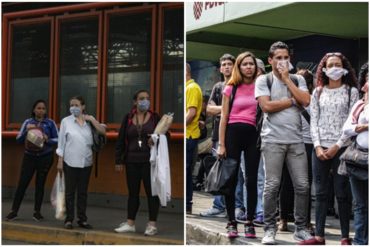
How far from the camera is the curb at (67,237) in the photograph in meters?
6.66

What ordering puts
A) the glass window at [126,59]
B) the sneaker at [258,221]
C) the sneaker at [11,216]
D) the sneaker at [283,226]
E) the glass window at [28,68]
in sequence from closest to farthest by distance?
the sneaker at [283,226], the sneaker at [258,221], the sneaker at [11,216], the glass window at [126,59], the glass window at [28,68]

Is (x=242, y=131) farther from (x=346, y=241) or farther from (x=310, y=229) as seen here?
(x=346, y=241)

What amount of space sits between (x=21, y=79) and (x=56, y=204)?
121 inches

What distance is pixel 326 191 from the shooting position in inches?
200

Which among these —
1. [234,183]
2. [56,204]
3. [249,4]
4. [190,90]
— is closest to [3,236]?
[56,204]

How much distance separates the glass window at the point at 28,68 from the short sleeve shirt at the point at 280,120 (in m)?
4.94

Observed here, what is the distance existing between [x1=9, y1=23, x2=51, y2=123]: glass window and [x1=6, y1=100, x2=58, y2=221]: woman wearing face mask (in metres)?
1.59

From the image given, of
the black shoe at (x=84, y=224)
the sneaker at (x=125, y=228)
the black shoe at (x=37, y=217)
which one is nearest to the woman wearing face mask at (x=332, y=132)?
the sneaker at (x=125, y=228)

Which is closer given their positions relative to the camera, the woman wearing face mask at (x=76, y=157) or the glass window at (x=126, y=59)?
the woman wearing face mask at (x=76, y=157)

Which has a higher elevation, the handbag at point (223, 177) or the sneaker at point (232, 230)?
the handbag at point (223, 177)

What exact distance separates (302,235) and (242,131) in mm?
1024

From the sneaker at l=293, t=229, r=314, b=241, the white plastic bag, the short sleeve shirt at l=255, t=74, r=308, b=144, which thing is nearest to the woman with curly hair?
the short sleeve shirt at l=255, t=74, r=308, b=144

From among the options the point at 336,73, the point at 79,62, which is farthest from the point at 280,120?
the point at 79,62

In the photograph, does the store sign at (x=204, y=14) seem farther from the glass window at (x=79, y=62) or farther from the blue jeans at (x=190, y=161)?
the glass window at (x=79, y=62)
